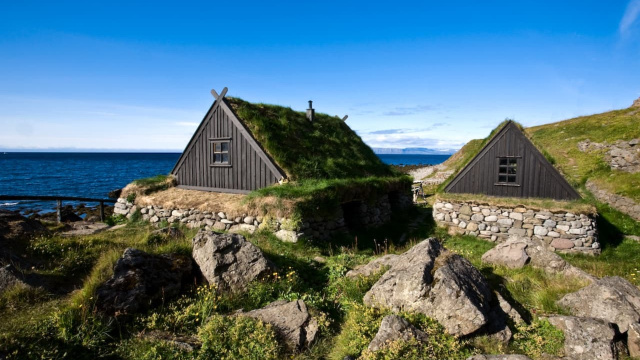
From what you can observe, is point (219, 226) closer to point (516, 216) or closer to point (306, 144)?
point (306, 144)

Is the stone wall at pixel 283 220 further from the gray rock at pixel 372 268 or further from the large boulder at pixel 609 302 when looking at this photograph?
the large boulder at pixel 609 302

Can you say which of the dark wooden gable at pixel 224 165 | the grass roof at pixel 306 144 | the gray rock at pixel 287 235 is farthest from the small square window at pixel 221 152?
the gray rock at pixel 287 235

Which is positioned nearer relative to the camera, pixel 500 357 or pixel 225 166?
pixel 500 357

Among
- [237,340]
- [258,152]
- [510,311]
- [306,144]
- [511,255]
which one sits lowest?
[237,340]

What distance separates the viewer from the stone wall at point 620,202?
57.3 ft

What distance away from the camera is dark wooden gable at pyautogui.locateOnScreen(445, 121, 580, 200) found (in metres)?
15.0

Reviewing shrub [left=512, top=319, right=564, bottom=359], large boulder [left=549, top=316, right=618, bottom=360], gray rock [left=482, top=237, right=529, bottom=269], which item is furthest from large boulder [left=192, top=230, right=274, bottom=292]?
gray rock [left=482, top=237, right=529, bottom=269]

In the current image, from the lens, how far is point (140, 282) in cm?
614

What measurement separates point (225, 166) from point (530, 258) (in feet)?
42.6

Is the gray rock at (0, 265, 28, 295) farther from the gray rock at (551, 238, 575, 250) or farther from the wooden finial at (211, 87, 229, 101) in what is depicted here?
the gray rock at (551, 238, 575, 250)

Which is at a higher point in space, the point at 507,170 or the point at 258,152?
the point at 258,152

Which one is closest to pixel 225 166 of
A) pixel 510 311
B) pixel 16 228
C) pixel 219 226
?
pixel 219 226

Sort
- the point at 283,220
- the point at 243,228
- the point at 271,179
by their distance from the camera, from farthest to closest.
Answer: the point at 271,179 < the point at 243,228 < the point at 283,220

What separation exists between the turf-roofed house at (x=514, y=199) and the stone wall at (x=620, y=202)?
6.32 m
